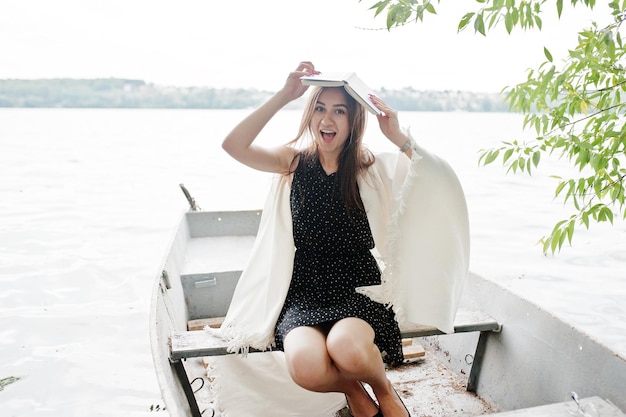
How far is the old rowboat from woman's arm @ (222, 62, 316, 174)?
30.1 inches

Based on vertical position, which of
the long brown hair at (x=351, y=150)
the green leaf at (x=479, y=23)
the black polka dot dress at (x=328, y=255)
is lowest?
the black polka dot dress at (x=328, y=255)

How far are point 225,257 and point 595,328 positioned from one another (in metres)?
4.20

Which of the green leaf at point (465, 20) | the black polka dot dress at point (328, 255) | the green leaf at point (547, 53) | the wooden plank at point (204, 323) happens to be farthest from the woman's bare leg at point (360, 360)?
the wooden plank at point (204, 323)

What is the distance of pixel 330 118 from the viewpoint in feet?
7.12

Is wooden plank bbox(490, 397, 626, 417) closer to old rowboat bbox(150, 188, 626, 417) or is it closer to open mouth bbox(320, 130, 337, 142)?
old rowboat bbox(150, 188, 626, 417)

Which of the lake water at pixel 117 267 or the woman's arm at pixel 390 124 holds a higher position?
the woman's arm at pixel 390 124

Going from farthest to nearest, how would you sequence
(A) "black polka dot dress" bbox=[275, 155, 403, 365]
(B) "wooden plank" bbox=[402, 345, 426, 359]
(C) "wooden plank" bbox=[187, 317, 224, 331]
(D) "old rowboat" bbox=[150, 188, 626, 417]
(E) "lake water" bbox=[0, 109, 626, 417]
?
(E) "lake water" bbox=[0, 109, 626, 417] < (C) "wooden plank" bbox=[187, 317, 224, 331] < (B) "wooden plank" bbox=[402, 345, 426, 359] < (A) "black polka dot dress" bbox=[275, 155, 403, 365] < (D) "old rowboat" bbox=[150, 188, 626, 417]

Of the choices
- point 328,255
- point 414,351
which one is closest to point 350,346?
point 328,255

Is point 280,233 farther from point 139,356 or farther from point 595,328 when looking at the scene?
point 595,328

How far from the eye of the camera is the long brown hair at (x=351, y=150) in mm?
2191

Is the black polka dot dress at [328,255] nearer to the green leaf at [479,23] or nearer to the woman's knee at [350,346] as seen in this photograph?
the woman's knee at [350,346]

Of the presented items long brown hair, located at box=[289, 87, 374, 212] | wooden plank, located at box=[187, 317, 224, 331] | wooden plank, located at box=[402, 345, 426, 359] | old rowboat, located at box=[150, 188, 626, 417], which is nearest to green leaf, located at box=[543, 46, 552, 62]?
long brown hair, located at box=[289, 87, 374, 212]

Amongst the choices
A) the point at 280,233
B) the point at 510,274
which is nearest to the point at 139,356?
the point at 280,233

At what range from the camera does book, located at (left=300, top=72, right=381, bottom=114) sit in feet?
6.37
